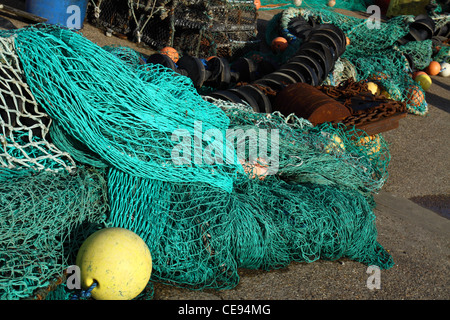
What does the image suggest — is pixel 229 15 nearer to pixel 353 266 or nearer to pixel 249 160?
pixel 249 160

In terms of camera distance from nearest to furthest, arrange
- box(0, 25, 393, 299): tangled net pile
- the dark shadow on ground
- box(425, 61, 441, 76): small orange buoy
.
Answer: box(0, 25, 393, 299): tangled net pile → the dark shadow on ground → box(425, 61, 441, 76): small orange buoy

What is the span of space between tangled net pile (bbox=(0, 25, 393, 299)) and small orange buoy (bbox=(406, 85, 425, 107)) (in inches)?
167

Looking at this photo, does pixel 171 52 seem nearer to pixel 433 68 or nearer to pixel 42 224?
pixel 42 224

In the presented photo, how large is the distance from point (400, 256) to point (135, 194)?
229 cm

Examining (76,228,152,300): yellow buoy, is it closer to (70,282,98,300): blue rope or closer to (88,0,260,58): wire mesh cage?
(70,282,98,300): blue rope

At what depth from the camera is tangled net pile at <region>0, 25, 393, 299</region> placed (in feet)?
10.6

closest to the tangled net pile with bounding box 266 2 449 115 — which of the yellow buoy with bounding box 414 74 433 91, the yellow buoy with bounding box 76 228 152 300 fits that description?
the yellow buoy with bounding box 414 74 433 91

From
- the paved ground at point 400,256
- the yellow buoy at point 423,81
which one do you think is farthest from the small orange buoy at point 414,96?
the yellow buoy at point 423,81

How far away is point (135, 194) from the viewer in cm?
350

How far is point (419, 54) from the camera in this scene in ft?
29.4

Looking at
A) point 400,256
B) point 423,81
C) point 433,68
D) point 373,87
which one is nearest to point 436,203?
point 400,256

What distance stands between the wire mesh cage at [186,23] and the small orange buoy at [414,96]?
264 cm
